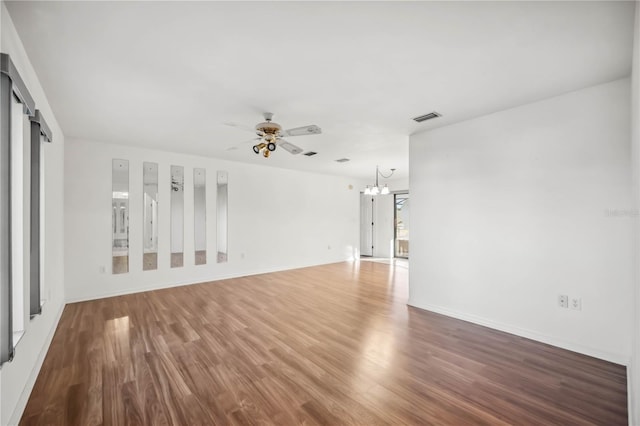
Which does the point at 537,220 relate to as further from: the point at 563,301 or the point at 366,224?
the point at 366,224

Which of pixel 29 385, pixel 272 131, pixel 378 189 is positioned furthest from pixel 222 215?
pixel 29 385

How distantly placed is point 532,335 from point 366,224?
685 cm

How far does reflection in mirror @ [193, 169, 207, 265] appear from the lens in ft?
18.5

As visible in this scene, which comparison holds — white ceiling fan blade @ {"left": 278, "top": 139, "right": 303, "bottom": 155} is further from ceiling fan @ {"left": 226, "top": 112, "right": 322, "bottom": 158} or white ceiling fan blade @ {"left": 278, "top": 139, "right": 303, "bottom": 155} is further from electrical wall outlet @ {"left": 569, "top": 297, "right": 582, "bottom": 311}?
electrical wall outlet @ {"left": 569, "top": 297, "right": 582, "bottom": 311}

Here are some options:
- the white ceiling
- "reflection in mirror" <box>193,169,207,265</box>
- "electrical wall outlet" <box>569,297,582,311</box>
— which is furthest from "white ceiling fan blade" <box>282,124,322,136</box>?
"reflection in mirror" <box>193,169,207,265</box>

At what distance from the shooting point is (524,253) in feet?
10.0

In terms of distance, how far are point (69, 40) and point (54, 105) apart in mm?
1667

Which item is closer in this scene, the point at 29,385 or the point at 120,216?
the point at 29,385

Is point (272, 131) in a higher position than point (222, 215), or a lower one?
higher

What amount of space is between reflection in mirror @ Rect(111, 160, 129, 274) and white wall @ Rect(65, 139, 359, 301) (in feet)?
0.24

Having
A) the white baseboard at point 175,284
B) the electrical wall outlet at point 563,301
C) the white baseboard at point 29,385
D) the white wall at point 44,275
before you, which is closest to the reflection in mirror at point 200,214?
the white baseboard at point 175,284

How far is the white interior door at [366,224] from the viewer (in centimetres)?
959

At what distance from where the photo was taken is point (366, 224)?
9.73 m

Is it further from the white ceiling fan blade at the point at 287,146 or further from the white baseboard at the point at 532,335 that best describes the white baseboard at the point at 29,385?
the white baseboard at the point at 532,335
